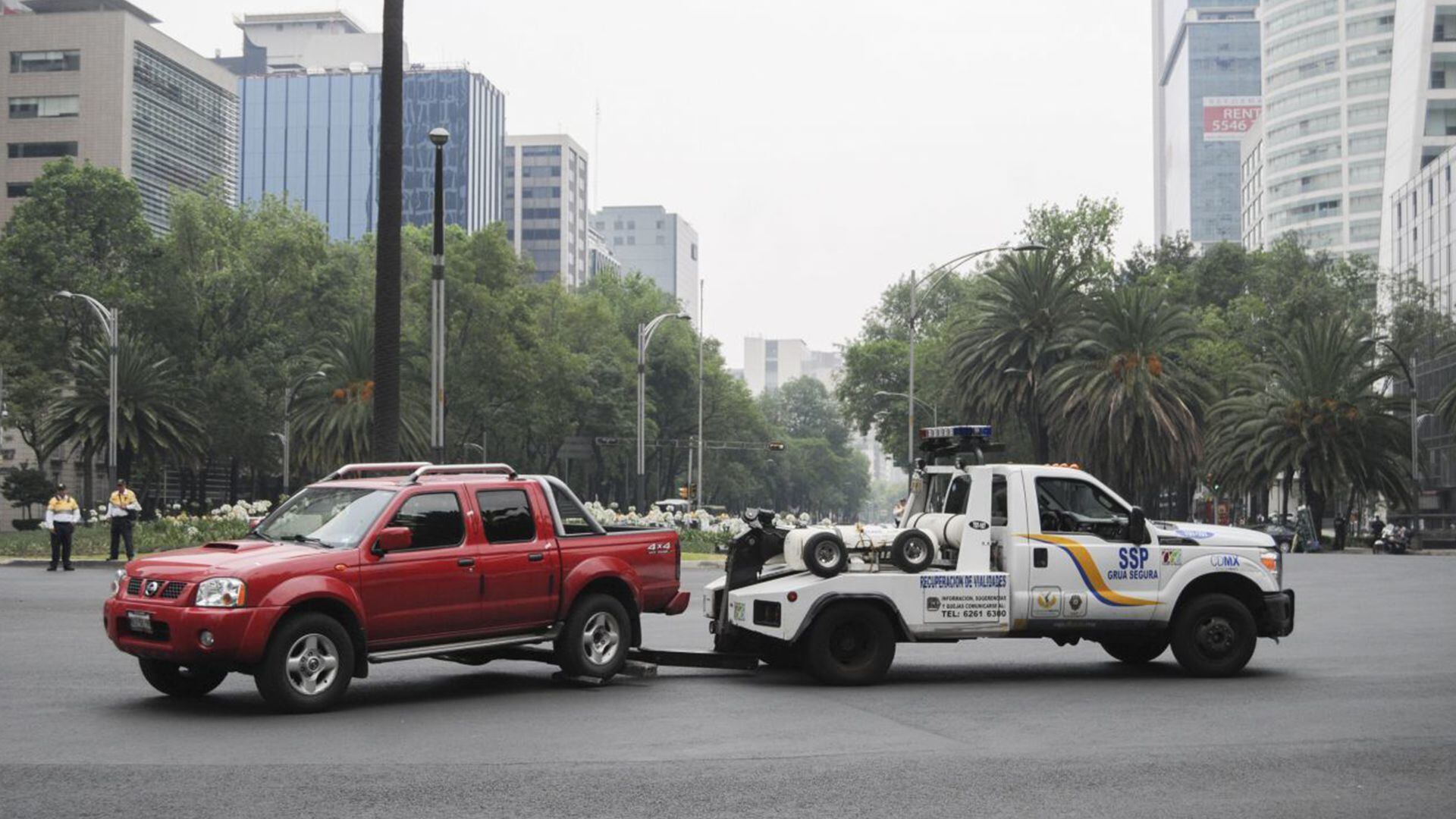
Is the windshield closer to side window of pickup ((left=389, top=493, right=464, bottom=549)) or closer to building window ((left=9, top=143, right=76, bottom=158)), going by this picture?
side window of pickup ((left=389, top=493, right=464, bottom=549))

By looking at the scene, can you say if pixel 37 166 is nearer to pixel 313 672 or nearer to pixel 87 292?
pixel 87 292

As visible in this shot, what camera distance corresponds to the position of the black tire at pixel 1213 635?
1449 centimetres

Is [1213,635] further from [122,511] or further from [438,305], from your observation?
[122,511]

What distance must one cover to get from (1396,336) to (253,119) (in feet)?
485

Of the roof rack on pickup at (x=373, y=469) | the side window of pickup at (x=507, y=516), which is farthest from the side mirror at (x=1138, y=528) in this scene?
the roof rack on pickup at (x=373, y=469)

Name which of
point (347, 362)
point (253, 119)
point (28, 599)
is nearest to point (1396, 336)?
point (347, 362)

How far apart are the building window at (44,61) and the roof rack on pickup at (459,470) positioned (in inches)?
3352

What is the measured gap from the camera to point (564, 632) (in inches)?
528

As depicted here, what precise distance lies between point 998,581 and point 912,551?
84 centimetres

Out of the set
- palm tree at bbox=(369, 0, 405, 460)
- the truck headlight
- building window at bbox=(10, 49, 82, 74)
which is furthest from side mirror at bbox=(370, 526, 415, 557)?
building window at bbox=(10, 49, 82, 74)

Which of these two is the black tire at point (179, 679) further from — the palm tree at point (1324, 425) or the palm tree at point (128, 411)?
the palm tree at point (1324, 425)

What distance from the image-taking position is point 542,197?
195 metres

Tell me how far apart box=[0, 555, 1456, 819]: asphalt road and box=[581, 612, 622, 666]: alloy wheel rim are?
35 cm

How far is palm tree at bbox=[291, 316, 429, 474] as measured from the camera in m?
59.2
